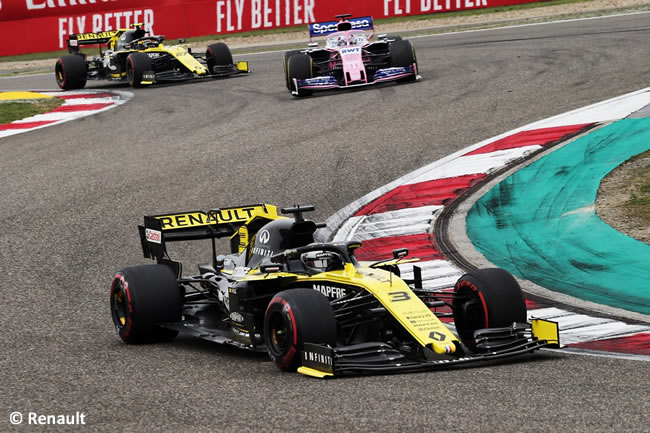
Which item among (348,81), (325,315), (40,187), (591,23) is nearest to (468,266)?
(325,315)

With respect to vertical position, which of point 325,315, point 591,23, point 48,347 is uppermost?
point 591,23

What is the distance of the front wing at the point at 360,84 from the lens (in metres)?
20.5

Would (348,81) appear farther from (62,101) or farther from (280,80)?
(62,101)

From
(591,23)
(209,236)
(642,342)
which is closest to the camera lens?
(642,342)

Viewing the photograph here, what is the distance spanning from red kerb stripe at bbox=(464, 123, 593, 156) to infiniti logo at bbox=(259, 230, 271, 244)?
21.5 ft

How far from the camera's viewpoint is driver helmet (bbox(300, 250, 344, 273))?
7910 mm

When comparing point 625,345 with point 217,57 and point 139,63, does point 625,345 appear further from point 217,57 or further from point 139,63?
point 217,57

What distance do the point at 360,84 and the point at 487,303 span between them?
1346cm

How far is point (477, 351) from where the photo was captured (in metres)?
7.39

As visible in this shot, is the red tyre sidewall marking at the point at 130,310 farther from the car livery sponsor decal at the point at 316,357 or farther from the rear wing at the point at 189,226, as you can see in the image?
the car livery sponsor decal at the point at 316,357

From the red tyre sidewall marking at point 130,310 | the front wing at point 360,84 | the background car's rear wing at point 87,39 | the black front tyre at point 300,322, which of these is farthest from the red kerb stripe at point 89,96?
the black front tyre at point 300,322

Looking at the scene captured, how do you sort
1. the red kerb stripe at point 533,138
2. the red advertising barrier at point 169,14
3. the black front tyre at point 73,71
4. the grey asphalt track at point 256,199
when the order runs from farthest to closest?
the red advertising barrier at point 169,14, the black front tyre at point 73,71, the red kerb stripe at point 533,138, the grey asphalt track at point 256,199

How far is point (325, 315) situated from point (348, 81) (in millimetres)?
13958

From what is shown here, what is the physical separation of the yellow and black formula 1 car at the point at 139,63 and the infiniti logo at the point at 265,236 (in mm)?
16176
